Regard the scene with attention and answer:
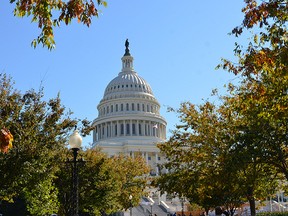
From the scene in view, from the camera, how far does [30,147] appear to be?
18.0 metres

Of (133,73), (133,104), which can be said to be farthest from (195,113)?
(133,73)

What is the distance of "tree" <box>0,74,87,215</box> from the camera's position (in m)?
17.6

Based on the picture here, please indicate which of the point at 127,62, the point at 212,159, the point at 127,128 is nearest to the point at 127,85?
the point at 127,128

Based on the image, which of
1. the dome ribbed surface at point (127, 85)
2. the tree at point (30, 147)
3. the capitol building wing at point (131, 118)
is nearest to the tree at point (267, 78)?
the tree at point (30, 147)

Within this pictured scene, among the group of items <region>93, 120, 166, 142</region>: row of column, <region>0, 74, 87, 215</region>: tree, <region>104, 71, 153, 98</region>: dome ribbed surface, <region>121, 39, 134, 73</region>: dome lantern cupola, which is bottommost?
<region>0, 74, 87, 215</region>: tree

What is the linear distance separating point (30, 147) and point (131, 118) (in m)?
109

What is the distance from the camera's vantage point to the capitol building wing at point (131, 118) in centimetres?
12100

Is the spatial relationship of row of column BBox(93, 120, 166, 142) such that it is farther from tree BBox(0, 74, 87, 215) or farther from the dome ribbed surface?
tree BBox(0, 74, 87, 215)

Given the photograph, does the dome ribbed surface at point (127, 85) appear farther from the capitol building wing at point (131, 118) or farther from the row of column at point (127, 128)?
the row of column at point (127, 128)

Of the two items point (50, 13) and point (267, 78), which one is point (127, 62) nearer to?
point (267, 78)

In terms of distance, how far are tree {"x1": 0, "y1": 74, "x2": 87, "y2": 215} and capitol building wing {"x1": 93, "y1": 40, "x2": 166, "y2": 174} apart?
95.3m

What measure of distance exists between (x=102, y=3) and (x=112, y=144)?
109291 mm

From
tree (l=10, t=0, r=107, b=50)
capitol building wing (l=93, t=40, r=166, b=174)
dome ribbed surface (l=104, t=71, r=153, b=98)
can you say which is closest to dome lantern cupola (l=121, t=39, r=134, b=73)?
dome ribbed surface (l=104, t=71, r=153, b=98)

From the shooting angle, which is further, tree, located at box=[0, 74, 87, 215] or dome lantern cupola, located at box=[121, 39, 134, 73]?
dome lantern cupola, located at box=[121, 39, 134, 73]
